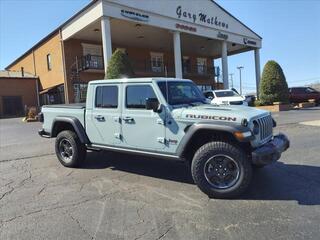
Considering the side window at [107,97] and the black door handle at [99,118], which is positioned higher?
the side window at [107,97]

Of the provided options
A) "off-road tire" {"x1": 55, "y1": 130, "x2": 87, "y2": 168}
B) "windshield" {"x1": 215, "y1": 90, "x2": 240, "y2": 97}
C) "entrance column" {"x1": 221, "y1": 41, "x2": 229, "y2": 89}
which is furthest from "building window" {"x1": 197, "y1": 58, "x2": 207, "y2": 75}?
"off-road tire" {"x1": 55, "y1": 130, "x2": 87, "y2": 168}

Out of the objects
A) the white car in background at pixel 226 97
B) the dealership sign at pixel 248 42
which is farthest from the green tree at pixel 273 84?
the dealership sign at pixel 248 42

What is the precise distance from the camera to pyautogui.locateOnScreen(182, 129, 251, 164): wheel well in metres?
5.13

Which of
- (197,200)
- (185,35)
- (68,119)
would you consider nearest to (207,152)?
(197,200)

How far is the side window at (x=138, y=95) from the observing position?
596 cm

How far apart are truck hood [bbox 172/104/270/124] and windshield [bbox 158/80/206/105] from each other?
381 millimetres

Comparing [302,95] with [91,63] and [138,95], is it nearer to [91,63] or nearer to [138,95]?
[91,63]

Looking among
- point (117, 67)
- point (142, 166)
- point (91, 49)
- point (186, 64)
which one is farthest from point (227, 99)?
point (186, 64)

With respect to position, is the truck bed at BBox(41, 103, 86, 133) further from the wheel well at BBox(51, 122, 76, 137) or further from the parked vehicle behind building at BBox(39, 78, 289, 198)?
the wheel well at BBox(51, 122, 76, 137)

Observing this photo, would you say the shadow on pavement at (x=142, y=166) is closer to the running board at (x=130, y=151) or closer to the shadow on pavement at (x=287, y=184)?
the running board at (x=130, y=151)

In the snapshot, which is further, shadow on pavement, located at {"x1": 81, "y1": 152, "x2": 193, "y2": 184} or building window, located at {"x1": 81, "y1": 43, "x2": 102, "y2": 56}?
building window, located at {"x1": 81, "y1": 43, "x2": 102, "y2": 56}

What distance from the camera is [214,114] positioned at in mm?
5156

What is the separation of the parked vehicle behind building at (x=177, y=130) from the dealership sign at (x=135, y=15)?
17289 mm

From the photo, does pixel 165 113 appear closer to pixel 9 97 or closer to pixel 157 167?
pixel 157 167
